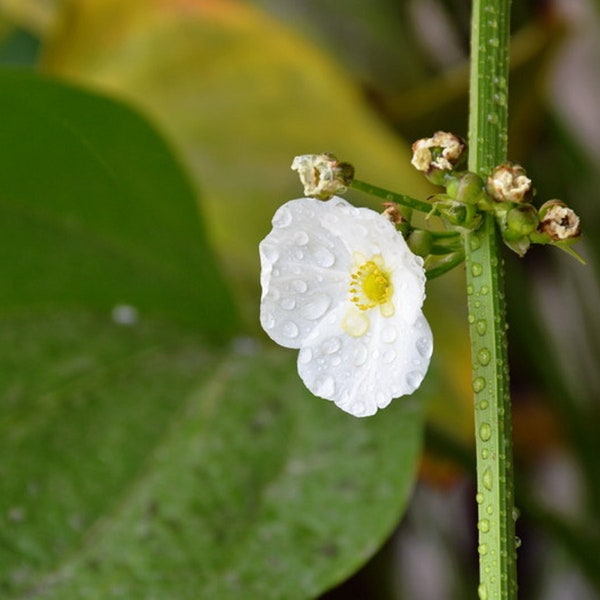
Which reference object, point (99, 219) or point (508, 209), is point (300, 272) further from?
point (99, 219)

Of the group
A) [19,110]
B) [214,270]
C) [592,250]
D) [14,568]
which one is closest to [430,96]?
[592,250]

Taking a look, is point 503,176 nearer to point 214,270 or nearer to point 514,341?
point 214,270

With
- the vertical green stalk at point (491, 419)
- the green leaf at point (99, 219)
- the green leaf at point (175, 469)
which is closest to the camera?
the vertical green stalk at point (491, 419)

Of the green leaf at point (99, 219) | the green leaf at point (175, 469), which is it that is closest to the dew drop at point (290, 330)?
the green leaf at point (175, 469)

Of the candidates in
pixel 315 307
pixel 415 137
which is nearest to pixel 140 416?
pixel 315 307

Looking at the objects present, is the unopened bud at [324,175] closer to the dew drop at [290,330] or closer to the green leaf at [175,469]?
the dew drop at [290,330]
